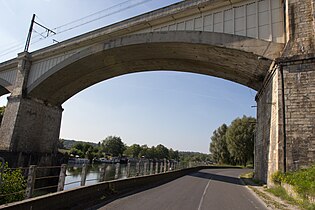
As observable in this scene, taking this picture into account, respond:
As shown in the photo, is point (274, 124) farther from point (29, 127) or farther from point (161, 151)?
point (161, 151)

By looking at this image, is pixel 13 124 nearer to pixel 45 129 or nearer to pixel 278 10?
pixel 45 129

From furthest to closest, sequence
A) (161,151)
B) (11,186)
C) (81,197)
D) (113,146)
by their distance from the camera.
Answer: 1. (161,151)
2. (113,146)
3. (11,186)
4. (81,197)

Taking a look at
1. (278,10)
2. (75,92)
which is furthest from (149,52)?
(75,92)

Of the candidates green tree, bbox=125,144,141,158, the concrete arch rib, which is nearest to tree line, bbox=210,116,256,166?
the concrete arch rib

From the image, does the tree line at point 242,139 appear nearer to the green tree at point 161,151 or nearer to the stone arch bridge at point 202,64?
the stone arch bridge at point 202,64

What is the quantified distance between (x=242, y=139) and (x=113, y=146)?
252ft

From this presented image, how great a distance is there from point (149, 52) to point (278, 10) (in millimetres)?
9256

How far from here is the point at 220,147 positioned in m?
55.2

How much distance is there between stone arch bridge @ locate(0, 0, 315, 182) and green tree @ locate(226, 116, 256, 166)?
93.9 ft

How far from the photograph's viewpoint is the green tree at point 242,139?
45000 mm

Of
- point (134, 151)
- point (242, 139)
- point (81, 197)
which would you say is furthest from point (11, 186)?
point (134, 151)

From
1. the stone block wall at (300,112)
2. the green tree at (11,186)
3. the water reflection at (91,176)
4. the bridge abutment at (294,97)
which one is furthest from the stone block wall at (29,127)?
the stone block wall at (300,112)

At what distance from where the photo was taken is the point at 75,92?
2825cm

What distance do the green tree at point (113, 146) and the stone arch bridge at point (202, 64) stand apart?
8574cm
